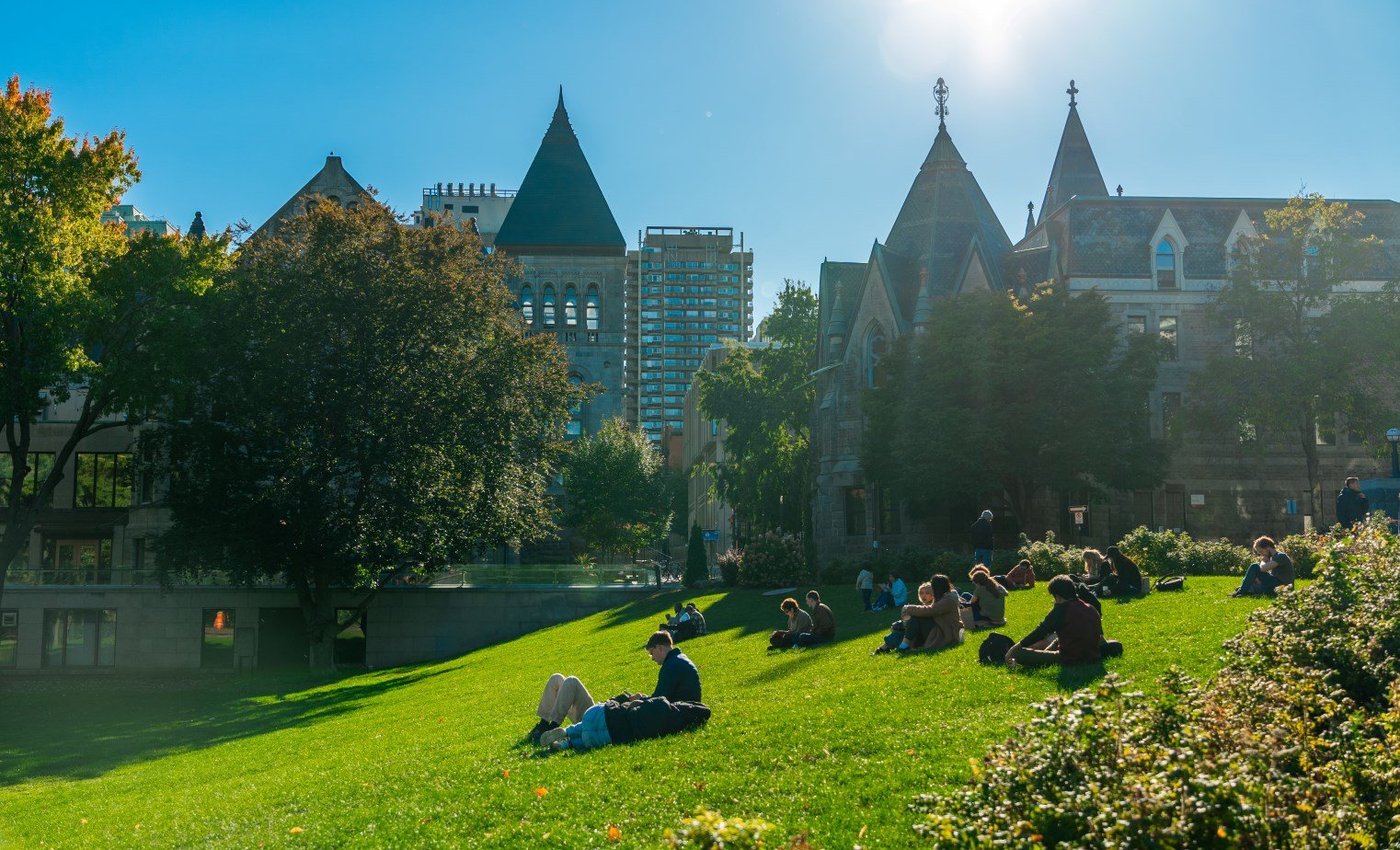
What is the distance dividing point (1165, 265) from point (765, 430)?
65.0 feet

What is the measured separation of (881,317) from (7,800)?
131 feet

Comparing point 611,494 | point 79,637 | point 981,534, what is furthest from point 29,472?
point 981,534

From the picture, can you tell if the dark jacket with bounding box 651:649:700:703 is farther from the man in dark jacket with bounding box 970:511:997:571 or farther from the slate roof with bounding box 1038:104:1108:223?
the slate roof with bounding box 1038:104:1108:223

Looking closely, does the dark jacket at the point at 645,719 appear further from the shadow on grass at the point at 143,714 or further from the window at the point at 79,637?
the window at the point at 79,637

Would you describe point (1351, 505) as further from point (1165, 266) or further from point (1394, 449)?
point (1165, 266)

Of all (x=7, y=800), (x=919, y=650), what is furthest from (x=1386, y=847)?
(x=7, y=800)

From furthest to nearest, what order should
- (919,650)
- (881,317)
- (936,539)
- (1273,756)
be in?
(881,317) < (936,539) < (919,650) < (1273,756)

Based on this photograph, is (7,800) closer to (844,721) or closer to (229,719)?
(229,719)

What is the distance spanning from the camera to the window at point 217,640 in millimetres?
53031

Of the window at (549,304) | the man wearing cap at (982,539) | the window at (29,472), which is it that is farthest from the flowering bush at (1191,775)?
the window at (549,304)

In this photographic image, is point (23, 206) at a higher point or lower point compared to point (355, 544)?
higher

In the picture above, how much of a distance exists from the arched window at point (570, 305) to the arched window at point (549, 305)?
973 mm

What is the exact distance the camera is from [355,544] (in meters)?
41.5

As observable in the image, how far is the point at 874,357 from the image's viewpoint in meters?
53.8
